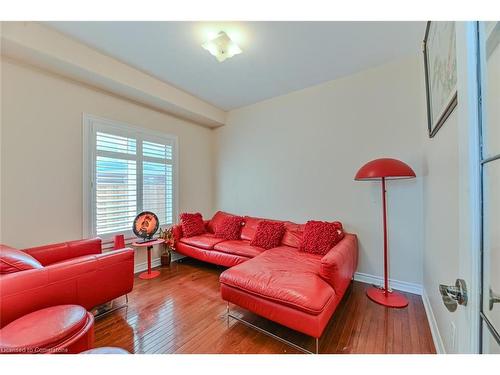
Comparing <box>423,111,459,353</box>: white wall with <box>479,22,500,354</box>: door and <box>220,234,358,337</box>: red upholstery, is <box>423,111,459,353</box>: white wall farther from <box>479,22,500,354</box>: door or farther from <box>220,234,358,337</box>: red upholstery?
<box>220,234,358,337</box>: red upholstery

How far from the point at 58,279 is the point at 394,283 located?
10.9 ft

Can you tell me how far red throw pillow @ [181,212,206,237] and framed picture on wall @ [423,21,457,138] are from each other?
3.21m

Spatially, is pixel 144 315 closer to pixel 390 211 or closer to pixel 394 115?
pixel 390 211

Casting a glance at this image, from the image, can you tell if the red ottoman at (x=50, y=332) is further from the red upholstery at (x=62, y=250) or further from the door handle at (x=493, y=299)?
the door handle at (x=493, y=299)

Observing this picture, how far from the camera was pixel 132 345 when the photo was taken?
1565 millimetres

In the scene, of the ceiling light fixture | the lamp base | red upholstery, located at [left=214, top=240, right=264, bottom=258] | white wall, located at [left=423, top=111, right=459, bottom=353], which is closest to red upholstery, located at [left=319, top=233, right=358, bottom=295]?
the lamp base

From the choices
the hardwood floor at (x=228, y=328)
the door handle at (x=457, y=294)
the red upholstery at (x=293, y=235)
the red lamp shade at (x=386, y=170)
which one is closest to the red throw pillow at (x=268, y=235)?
the red upholstery at (x=293, y=235)

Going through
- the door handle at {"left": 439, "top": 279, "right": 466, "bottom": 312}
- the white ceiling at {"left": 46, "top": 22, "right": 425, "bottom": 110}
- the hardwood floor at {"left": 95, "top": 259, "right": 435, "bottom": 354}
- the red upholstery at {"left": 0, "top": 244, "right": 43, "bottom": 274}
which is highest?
the white ceiling at {"left": 46, "top": 22, "right": 425, "bottom": 110}

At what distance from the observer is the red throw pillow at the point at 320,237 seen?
2445 mm

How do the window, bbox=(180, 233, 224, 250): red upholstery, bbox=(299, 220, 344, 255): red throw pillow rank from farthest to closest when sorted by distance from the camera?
1. bbox=(180, 233, 224, 250): red upholstery
2. the window
3. bbox=(299, 220, 344, 255): red throw pillow

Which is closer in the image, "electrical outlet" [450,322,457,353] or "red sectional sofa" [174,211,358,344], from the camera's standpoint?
"electrical outlet" [450,322,457,353]

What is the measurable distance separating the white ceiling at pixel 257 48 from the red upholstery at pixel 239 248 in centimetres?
237

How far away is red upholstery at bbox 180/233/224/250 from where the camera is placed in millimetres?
2985
